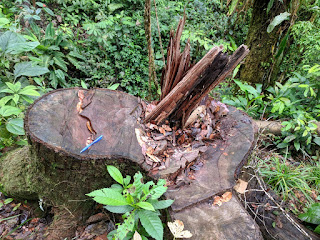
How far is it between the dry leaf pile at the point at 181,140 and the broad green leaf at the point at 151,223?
12.5 inches

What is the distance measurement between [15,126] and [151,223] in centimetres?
178

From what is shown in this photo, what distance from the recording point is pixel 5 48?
7.56 ft

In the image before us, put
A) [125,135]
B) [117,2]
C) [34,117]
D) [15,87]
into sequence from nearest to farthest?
[34,117] < [125,135] < [15,87] < [117,2]

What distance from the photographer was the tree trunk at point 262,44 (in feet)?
11.7

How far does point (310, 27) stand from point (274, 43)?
1.81 feet

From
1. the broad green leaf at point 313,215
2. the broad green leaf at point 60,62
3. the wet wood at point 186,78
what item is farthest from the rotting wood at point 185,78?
the broad green leaf at point 60,62

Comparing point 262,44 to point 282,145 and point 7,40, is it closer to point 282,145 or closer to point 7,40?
point 282,145

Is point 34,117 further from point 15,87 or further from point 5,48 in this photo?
point 5,48

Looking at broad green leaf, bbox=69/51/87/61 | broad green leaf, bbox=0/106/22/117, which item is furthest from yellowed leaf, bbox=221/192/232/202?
broad green leaf, bbox=69/51/87/61

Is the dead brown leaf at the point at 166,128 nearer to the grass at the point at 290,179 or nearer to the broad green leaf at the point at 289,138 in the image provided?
the grass at the point at 290,179

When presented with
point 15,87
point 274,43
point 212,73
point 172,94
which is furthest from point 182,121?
point 274,43

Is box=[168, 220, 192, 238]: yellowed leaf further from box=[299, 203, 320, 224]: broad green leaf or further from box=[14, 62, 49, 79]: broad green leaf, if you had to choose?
box=[14, 62, 49, 79]: broad green leaf

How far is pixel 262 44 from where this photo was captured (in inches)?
148

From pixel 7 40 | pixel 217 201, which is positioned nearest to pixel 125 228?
pixel 217 201
